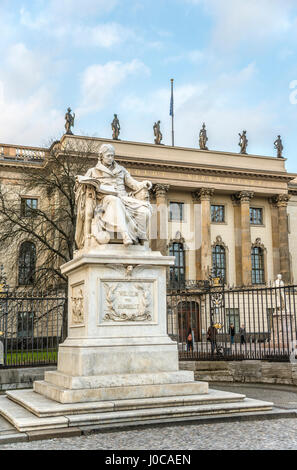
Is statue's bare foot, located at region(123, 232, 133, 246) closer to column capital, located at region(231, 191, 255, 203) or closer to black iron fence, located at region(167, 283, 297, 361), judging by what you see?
black iron fence, located at region(167, 283, 297, 361)

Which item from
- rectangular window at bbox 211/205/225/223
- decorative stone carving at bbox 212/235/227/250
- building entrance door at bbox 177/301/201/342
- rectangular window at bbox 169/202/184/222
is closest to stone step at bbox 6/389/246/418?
building entrance door at bbox 177/301/201/342

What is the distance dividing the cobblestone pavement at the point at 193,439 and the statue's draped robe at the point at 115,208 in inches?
118

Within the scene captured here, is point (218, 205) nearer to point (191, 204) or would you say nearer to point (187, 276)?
point (191, 204)

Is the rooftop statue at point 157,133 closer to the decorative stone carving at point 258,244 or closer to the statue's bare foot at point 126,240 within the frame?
the decorative stone carving at point 258,244

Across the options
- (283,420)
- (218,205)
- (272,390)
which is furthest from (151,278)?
(218,205)

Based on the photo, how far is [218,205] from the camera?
51.2 metres

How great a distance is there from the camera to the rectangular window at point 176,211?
160 ft

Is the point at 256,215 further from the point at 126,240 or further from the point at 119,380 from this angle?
the point at 119,380

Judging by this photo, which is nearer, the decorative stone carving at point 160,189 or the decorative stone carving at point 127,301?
the decorative stone carving at point 127,301

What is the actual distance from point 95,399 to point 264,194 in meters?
46.2

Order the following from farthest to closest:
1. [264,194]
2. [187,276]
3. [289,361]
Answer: [264,194], [187,276], [289,361]

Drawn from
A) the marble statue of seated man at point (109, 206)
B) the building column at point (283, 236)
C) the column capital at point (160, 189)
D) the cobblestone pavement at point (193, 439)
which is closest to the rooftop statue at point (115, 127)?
the column capital at point (160, 189)

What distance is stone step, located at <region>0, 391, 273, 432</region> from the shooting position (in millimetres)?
6363

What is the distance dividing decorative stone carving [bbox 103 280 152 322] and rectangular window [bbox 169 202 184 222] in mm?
40286
